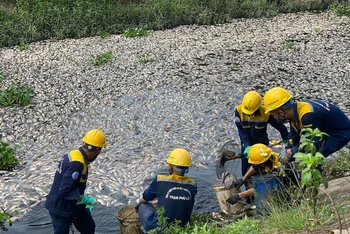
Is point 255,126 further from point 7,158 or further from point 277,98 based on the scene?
point 7,158

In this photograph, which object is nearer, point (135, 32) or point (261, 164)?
point (261, 164)

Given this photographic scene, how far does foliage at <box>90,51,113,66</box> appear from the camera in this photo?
14.9 m

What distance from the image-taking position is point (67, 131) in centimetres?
1043

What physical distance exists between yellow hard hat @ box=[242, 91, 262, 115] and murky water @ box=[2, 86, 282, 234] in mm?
1512

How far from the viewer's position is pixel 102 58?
15.1 metres

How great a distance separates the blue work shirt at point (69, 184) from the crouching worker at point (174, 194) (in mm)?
802

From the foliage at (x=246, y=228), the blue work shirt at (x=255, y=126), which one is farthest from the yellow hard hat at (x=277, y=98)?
the foliage at (x=246, y=228)

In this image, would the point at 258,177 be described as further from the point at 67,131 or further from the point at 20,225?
the point at 67,131

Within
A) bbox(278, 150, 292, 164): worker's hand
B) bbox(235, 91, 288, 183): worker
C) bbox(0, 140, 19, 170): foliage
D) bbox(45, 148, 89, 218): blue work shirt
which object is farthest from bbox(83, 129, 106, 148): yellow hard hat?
bbox(0, 140, 19, 170): foliage

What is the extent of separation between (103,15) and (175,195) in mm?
14528

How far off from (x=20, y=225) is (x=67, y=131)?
3.52 m

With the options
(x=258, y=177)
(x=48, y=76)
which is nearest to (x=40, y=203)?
(x=258, y=177)

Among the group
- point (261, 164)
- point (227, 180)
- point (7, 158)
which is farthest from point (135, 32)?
point (261, 164)

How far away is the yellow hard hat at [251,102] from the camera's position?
702 centimetres
